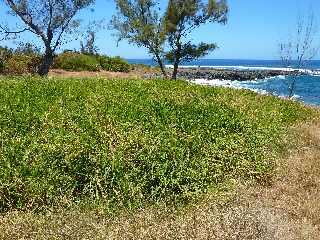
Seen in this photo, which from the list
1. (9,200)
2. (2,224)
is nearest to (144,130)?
(9,200)

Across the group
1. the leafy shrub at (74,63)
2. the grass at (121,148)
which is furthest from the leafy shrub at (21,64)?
the grass at (121,148)

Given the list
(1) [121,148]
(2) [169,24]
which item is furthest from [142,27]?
(1) [121,148]

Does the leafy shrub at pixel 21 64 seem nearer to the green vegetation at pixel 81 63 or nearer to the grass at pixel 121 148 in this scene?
the green vegetation at pixel 81 63

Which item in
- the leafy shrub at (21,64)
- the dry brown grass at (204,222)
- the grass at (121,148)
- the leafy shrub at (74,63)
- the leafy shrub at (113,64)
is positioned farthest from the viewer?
the leafy shrub at (113,64)

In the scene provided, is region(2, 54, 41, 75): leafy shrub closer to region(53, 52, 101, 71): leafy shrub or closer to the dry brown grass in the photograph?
region(53, 52, 101, 71): leafy shrub

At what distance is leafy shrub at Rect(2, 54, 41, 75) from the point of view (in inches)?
1362

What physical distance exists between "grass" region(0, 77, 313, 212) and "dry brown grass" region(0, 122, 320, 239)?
0.47 m

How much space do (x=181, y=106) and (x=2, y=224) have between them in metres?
7.09

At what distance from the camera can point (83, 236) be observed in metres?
6.46

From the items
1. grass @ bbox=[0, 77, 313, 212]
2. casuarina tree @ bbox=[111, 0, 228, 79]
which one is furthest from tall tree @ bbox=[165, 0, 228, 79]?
grass @ bbox=[0, 77, 313, 212]

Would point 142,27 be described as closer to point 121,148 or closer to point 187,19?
point 187,19

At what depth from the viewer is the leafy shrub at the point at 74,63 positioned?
40.2 meters

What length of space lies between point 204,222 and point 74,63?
34500 mm

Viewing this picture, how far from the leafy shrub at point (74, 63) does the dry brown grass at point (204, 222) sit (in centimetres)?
A: 3279
